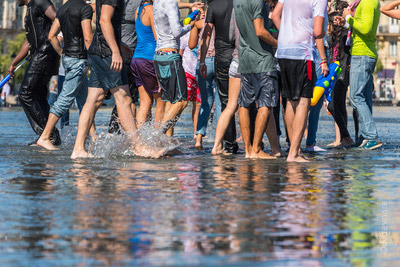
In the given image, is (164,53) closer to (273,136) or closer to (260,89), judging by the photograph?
(260,89)

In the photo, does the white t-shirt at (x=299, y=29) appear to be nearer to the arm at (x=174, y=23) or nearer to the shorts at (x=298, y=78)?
the shorts at (x=298, y=78)

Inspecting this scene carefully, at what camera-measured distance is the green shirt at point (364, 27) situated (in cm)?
1223

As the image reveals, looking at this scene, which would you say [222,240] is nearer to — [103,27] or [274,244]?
[274,244]

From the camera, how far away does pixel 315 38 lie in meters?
10.2

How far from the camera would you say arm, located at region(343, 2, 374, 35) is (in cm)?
1220

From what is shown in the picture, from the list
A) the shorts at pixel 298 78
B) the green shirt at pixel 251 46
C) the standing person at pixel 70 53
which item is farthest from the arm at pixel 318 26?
the standing person at pixel 70 53

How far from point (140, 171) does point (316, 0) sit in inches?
102

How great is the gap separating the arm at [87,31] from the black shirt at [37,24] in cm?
152

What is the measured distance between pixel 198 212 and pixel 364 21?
665 centimetres

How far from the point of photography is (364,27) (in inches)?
481

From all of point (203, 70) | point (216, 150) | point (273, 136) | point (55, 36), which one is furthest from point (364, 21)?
point (55, 36)

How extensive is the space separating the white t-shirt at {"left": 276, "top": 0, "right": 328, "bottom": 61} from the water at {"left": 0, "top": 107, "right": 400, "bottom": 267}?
41.9 inches

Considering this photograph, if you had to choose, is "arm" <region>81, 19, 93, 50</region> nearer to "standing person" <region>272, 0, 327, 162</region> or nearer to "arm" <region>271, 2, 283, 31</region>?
"arm" <region>271, 2, 283, 31</region>

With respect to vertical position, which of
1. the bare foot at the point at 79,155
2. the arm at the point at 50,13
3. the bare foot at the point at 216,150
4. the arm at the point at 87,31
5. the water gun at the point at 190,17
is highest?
the arm at the point at 50,13
